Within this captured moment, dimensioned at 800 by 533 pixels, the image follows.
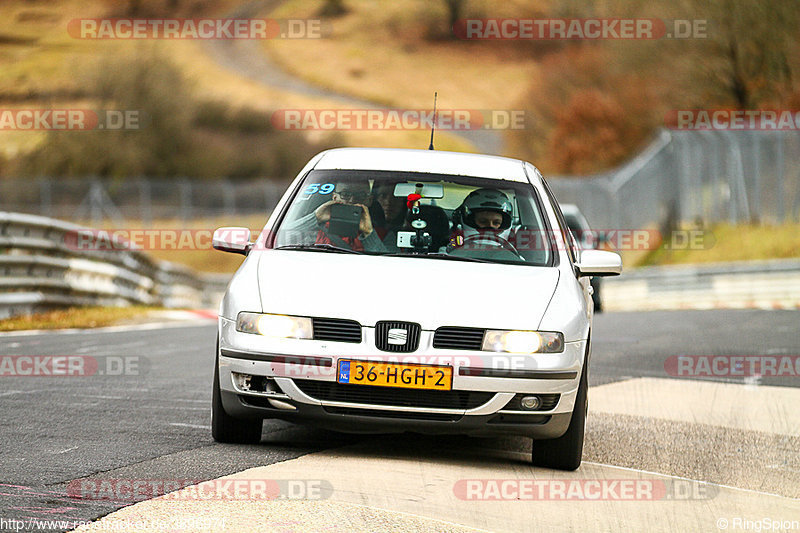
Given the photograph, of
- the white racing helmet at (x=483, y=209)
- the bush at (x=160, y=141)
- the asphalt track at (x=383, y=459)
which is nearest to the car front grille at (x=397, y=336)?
the asphalt track at (x=383, y=459)

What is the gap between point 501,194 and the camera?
8.14m

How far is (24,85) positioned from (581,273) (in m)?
83.3

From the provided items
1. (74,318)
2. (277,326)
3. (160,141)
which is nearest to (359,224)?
(277,326)

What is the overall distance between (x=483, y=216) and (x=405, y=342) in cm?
153

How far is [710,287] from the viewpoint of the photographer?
A: 27.0m

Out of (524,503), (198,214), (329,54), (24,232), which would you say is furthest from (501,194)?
(329,54)

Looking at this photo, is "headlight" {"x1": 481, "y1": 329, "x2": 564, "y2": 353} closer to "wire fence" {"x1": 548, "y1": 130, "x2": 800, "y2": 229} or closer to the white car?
the white car

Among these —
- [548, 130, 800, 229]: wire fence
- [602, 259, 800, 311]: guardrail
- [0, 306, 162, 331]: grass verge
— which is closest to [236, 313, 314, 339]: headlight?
[0, 306, 162, 331]: grass verge

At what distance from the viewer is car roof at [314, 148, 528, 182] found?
8.12m

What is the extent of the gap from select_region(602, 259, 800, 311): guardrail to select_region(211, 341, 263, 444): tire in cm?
1878

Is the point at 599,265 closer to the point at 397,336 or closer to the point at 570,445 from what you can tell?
the point at 570,445

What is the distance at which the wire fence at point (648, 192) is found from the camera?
97.5 ft

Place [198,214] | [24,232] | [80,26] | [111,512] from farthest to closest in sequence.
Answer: [80,26], [198,214], [24,232], [111,512]

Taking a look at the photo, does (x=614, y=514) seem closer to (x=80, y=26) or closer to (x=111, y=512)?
(x=111, y=512)
